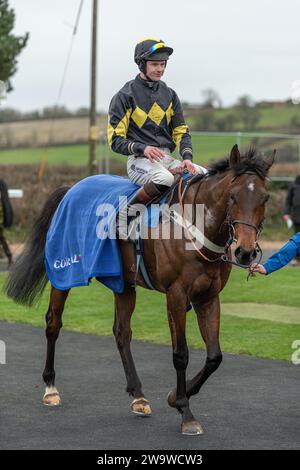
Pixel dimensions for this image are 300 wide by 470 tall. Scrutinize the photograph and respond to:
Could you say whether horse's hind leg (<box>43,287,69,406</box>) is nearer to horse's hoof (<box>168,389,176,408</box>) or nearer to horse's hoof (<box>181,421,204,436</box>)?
horse's hoof (<box>168,389,176,408</box>)

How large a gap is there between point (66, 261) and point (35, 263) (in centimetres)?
66

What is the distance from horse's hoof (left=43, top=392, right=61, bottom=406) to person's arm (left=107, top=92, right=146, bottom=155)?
6.16 ft

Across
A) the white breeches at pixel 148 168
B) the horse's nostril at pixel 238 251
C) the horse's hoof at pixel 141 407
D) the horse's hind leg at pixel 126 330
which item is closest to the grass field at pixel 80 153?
the horse's hind leg at pixel 126 330

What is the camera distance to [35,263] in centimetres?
844

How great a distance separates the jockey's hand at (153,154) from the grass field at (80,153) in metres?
19.5

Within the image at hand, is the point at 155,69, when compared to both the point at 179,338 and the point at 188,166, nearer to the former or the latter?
the point at 188,166

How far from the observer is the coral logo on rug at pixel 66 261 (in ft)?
25.4

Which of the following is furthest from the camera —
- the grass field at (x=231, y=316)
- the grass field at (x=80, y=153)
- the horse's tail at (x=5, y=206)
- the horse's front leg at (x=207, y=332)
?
the grass field at (x=80, y=153)

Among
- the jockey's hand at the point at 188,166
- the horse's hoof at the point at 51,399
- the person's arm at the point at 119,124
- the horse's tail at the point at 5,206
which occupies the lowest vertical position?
the horse's tail at the point at 5,206

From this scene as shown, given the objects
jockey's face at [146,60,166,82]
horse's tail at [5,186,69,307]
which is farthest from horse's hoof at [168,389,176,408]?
jockey's face at [146,60,166,82]

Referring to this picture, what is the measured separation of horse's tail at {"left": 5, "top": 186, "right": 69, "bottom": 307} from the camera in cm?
841

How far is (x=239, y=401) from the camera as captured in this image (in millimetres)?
7371

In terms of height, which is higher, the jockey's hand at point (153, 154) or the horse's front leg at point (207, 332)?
the jockey's hand at point (153, 154)

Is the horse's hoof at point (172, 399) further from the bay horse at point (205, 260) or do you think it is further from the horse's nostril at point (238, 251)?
the horse's nostril at point (238, 251)
